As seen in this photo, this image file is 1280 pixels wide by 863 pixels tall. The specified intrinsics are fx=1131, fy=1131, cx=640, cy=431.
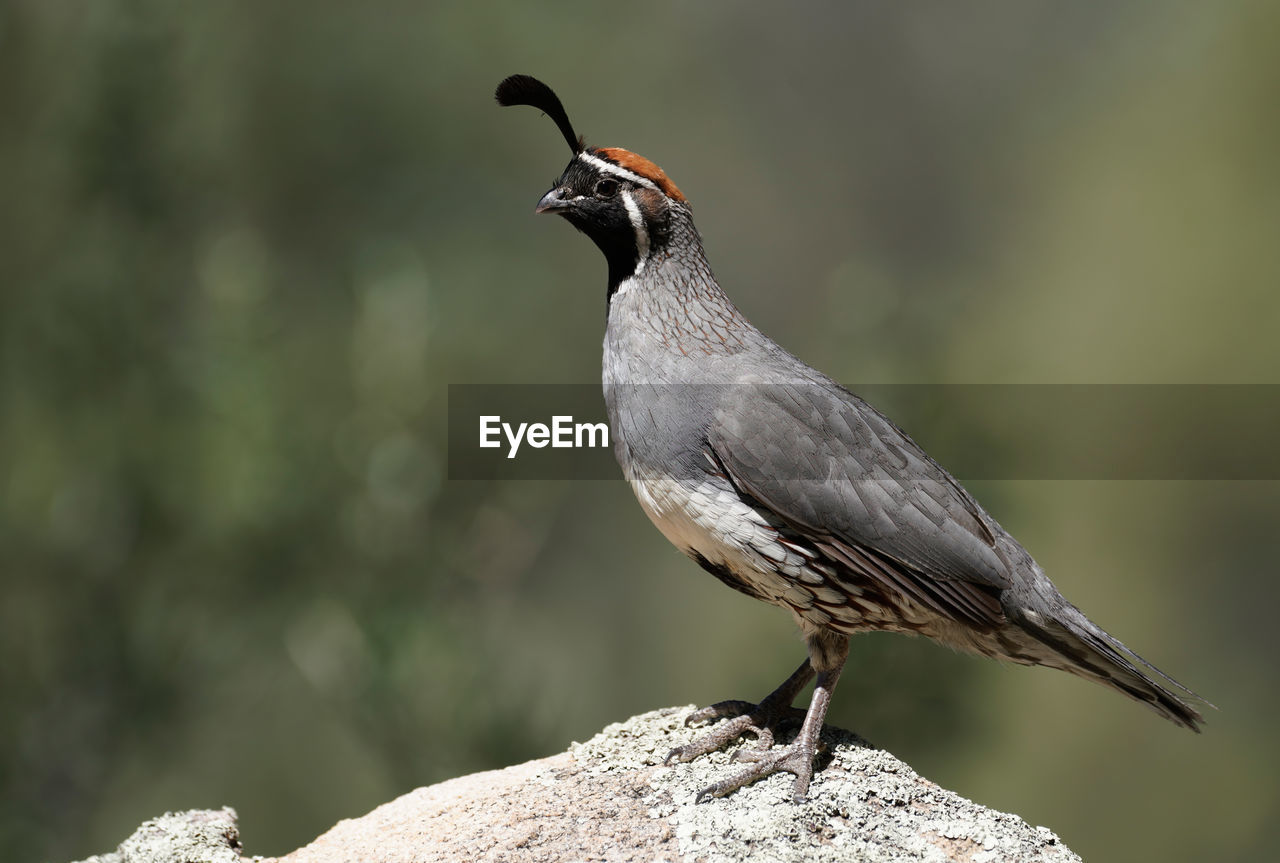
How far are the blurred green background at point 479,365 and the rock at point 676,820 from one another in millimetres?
2008

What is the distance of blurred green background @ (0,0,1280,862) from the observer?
6055mm

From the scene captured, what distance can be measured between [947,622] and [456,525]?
14.2 feet

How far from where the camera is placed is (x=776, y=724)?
3.35 meters

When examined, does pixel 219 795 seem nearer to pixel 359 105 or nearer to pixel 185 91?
pixel 185 91

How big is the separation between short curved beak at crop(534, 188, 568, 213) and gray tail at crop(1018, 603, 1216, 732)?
1877mm

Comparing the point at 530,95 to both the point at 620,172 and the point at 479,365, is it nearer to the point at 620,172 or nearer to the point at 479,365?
the point at 620,172

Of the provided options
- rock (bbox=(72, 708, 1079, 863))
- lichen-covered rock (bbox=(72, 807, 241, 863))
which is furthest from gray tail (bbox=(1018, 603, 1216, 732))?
lichen-covered rock (bbox=(72, 807, 241, 863))

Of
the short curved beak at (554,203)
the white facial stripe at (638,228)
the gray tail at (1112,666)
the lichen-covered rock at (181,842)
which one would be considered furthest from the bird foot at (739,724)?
the short curved beak at (554,203)

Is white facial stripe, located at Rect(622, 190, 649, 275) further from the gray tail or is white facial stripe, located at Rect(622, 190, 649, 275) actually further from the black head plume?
the gray tail

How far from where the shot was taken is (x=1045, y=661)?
333 centimetres

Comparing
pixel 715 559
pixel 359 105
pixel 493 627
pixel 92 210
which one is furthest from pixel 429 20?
pixel 715 559

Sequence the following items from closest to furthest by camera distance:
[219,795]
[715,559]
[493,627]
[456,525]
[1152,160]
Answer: [715,559] → [493,627] → [456,525] → [219,795] → [1152,160]

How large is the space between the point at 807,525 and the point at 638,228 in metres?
1.13

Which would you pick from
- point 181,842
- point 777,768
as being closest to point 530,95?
point 777,768
